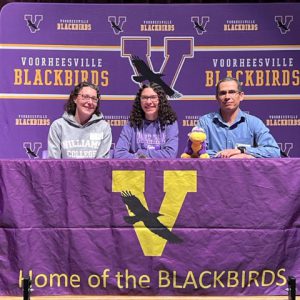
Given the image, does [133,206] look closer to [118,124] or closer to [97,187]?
[97,187]

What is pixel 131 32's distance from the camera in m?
5.77

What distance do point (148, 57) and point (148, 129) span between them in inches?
64.8

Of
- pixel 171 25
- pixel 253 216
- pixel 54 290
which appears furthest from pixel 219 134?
pixel 171 25

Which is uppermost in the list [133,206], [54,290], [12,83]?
[12,83]

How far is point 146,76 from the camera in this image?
5785 mm

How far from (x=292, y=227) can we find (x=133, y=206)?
896mm

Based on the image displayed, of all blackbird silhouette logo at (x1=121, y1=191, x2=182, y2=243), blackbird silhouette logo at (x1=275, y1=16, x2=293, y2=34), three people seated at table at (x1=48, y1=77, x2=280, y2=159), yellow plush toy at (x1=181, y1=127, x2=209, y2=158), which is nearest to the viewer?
blackbird silhouette logo at (x1=121, y1=191, x2=182, y2=243)

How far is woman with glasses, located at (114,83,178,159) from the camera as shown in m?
4.26

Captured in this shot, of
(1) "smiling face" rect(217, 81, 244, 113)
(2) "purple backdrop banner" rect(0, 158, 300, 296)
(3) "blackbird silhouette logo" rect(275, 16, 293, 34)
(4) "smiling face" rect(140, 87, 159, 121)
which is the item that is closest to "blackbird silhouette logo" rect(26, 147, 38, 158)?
(4) "smiling face" rect(140, 87, 159, 121)

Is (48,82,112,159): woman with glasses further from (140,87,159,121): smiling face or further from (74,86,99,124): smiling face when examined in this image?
(140,87,159,121): smiling face

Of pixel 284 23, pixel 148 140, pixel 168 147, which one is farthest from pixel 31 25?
pixel 284 23

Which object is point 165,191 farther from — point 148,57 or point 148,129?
point 148,57

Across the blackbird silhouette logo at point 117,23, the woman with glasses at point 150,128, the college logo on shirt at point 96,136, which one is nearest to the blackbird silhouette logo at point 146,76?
the blackbird silhouette logo at point 117,23

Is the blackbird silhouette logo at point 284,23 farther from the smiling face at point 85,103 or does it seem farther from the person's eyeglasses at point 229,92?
the smiling face at point 85,103
